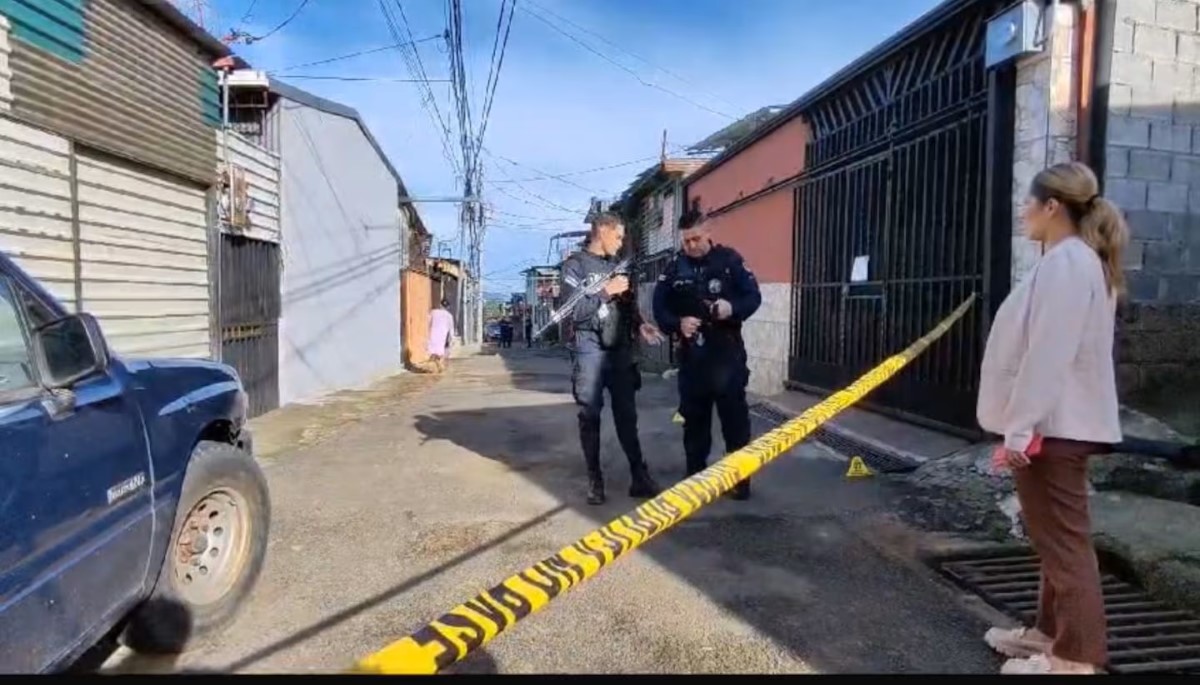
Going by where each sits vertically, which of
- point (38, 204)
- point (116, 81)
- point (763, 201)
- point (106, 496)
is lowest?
point (106, 496)

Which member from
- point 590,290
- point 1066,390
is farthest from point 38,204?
point 1066,390

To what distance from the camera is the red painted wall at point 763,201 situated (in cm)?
895

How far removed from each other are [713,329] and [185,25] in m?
6.03

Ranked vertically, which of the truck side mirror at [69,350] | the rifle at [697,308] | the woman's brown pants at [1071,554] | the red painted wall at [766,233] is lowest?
the woman's brown pants at [1071,554]

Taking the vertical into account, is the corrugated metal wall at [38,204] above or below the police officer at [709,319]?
above

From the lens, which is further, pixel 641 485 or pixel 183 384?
pixel 641 485

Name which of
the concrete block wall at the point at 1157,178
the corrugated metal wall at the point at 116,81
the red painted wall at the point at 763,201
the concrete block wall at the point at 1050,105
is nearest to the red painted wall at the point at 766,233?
the red painted wall at the point at 763,201

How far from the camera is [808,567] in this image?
3.58 metres

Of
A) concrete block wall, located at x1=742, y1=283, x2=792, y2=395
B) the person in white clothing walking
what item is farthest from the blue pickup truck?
the person in white clothing walking

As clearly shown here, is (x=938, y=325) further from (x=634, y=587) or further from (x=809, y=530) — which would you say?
(x=634, y=587)

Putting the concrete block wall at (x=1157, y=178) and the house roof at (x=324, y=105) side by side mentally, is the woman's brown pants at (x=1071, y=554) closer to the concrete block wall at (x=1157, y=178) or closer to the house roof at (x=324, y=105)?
the concrete block wall at (x=1157, y=178)

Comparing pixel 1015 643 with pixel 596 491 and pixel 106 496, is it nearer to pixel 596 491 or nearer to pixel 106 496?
pixel 596 491

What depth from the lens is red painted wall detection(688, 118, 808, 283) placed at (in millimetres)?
8945

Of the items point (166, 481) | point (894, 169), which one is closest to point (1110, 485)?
point (894, 169)
